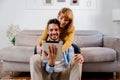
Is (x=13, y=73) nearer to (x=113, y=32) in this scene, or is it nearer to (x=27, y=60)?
(x=27, y=60)

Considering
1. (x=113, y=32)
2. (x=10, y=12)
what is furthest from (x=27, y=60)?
(x=113, y=32)

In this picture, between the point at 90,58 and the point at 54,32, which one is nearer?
the point at 54,32

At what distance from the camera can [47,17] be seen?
443 centimetres

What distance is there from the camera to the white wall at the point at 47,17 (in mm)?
4363

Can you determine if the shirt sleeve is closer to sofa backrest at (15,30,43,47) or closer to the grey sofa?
the grey sofa

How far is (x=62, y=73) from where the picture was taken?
2059 millimetres

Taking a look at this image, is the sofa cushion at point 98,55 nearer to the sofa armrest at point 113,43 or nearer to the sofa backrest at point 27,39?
the sofa armrest at point 113,43

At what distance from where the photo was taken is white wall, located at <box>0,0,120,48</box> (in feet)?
14.3

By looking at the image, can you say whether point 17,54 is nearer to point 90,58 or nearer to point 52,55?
point 90,58

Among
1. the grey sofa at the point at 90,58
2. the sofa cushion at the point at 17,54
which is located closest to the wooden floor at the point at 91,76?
the grey sofa at the point at 90,58

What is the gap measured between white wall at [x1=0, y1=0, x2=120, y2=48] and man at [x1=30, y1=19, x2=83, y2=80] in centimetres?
231

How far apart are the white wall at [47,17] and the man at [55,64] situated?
91.0 inches

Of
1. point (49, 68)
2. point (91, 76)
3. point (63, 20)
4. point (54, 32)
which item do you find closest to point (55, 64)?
point (49, 68)

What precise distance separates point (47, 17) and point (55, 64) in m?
2.48
